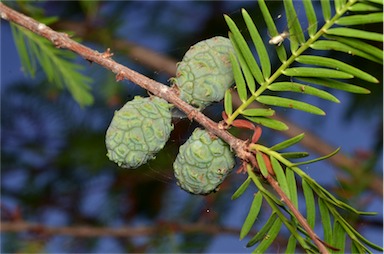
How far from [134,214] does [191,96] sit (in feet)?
2.34

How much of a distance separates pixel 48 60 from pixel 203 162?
27 centimetres

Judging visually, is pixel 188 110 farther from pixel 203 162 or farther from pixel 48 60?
pixel 48 60

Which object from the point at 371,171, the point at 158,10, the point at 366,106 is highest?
the point at 158,10

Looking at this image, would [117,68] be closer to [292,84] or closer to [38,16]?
[292,84]

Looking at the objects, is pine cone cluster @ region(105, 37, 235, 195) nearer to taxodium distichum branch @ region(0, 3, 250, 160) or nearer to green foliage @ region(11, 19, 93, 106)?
taxodium distichum branch @ region(0, 3, 250, 160)

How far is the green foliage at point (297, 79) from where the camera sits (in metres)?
0.35

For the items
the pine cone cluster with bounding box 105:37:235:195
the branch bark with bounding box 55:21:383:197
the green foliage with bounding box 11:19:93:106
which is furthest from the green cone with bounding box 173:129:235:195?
the branch bark with bounding box 55:21:383:197

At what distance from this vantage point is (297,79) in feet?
1.22

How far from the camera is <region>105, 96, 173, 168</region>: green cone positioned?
1.23 ft

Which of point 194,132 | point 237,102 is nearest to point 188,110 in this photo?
point 194,132

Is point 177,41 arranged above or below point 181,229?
above

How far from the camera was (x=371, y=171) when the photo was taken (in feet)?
2.94

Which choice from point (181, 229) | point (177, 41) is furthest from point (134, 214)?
point (177, 41)

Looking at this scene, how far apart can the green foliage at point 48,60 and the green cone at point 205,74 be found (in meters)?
0.22
